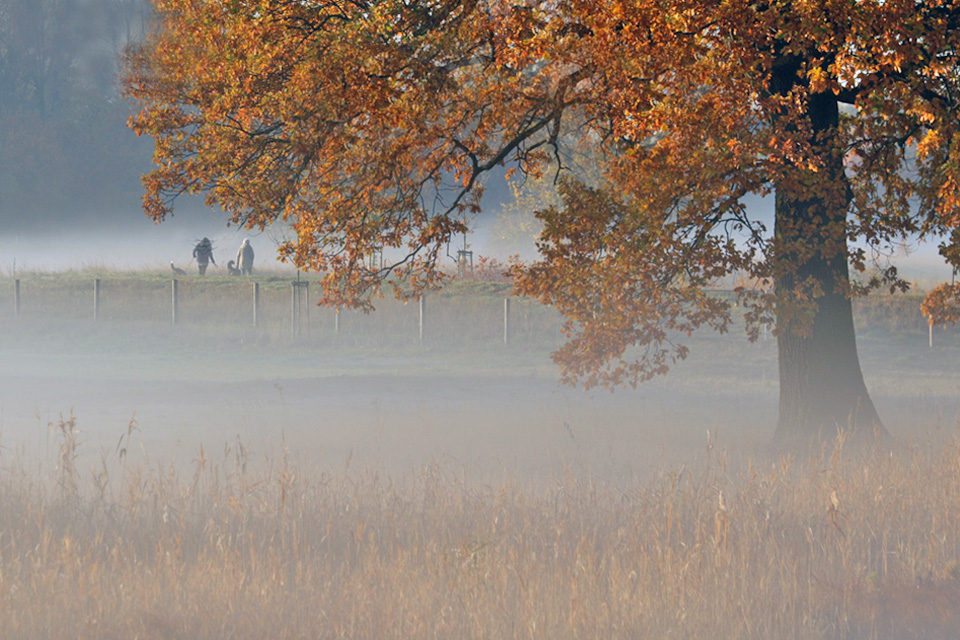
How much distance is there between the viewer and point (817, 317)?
502 inches

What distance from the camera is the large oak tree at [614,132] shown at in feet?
30.8

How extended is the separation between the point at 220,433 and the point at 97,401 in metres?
5.11

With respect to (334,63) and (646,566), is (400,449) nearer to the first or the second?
(334,63)

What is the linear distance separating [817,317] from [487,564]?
8112 mm

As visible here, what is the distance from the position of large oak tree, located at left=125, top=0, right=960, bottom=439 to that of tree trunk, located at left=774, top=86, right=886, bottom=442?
0.11ft

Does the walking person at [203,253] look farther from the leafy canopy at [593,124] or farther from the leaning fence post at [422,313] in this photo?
the leafy canopy at [593,124]

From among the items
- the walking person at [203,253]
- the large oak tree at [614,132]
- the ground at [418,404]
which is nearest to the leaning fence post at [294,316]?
the ground at [418,404]

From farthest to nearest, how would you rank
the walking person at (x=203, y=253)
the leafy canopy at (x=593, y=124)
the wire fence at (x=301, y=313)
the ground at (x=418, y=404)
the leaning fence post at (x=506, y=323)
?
the walking person at (x=203, y=253) → the wire fence at (x=301, y=313) → the leaning fence post at (x=506, y=323) → the ground at (x=418, y=404) → the leafy canopy at (x=593, y=124)

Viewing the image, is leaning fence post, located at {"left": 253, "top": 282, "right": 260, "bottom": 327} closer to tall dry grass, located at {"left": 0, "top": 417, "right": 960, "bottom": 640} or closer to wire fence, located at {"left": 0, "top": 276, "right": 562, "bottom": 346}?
wire fence, located at {"left": 0, "top": 276, "right": 562, "bottom": 346}

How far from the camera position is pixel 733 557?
6574 millimetres

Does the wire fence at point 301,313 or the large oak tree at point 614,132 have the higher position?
the large oak tree at point 614,132

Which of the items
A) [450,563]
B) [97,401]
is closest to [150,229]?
[97,401]

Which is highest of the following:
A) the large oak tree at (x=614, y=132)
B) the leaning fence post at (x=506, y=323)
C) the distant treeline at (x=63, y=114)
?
the distant treeline at (x=63, y=114)

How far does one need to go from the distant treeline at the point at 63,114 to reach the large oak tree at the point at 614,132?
68.2 m
